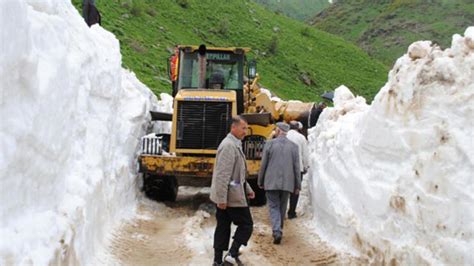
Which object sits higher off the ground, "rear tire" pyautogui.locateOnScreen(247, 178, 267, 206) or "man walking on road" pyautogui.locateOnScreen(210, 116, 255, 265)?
"man walking on road" pyautogui.locateOnScreen(210, 116, 255, 265)

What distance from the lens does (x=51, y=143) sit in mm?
5723

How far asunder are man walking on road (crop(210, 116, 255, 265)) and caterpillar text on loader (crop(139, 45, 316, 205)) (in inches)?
167

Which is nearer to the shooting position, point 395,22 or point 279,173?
point 279,173

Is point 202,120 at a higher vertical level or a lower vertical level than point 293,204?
higher

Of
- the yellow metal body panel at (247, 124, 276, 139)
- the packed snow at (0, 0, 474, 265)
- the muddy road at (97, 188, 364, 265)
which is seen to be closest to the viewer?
the packed snow at (0, 0, 474, 265)

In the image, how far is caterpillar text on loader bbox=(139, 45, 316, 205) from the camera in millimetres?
11891

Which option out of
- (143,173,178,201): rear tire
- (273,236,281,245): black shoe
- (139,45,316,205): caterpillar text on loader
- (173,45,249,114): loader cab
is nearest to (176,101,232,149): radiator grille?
(139,45,316,205): caterpillar text on loader

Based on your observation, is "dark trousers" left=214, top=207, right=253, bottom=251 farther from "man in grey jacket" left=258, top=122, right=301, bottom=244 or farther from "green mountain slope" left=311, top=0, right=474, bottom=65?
"green mountain slope" left=311, top=0, right=474, bottom=65

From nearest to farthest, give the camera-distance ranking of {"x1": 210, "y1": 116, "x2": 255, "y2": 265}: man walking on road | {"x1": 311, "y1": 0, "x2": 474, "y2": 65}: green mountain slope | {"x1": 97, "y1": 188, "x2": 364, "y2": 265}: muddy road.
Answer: {"x1": 210, "y1": 116, "x2": 255, "y2": 265}: man walking on road, {"x1": 97, "y1": 188, "x2": 364, "y2": 265}: muddy road, {"x1": 311, "y1": 0, "x2": 474, "y2": 65}: green mountain slope

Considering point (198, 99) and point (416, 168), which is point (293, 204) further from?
point (416, 168)

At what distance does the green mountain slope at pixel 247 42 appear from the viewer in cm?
3141

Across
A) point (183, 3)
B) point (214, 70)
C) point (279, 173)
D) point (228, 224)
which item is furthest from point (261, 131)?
point (183, 3)

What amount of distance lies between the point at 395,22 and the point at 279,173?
72319mm

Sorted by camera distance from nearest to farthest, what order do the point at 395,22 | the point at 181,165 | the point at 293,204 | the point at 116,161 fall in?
the point at 116,161 < the point at 293,204 < the point at 181,165 < the point at 395,22
